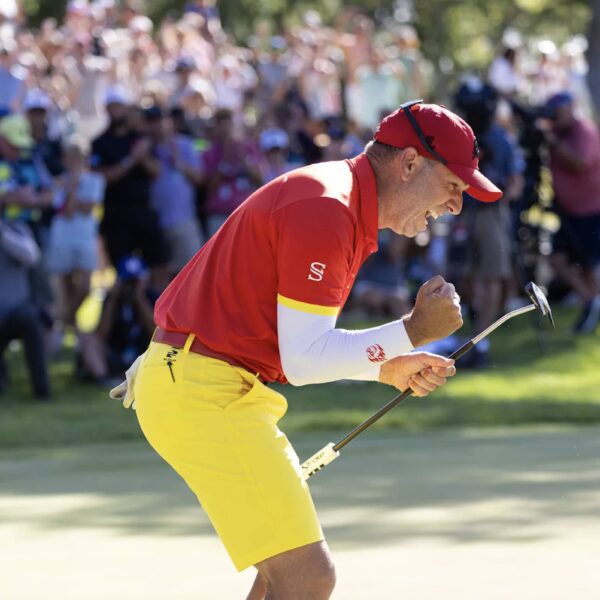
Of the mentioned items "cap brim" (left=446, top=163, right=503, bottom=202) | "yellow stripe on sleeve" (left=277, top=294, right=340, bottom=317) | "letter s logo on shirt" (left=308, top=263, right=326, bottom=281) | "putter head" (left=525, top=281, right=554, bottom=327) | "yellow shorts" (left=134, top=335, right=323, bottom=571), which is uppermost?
"cap brim" (left=446, top=163, right=503, bottom=202)

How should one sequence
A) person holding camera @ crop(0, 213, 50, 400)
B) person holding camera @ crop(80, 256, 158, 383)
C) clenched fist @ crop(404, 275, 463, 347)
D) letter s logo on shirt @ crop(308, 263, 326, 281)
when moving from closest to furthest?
1. letter s logo on shirt @ crop(308, 263, 326, 281)
2. clenched fist @ crop(404, 275, 463, 347)
3. person holding camera @ crop(0, 213, 50, 400)
4. person holding camera @ crop(80, 256, 158, 383)

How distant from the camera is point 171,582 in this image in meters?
5.80

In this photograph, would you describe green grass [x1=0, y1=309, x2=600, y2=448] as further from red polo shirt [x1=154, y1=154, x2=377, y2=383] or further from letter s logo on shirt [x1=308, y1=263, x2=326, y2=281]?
letter s logo on shirt [x1=308, y1=263, x2=326, y2=281]

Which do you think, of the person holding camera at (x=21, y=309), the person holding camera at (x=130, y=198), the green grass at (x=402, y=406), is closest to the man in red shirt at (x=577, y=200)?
the green grass at (x=402, y=406)

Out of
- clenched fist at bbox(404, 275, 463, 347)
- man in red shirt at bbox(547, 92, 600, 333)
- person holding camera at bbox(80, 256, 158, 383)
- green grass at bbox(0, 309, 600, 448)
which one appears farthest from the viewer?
man in red shirt at bbox(547, 92, 600, 333)

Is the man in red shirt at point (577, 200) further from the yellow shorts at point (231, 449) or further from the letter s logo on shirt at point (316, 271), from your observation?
the letter s logo on shirt at point (316, 271)

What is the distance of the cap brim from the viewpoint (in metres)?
4.11

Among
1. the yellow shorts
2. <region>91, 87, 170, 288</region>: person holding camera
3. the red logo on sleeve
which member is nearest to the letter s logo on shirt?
the red logo on sleeve

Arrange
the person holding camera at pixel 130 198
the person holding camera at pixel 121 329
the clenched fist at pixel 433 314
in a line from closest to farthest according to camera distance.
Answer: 1. the clenched fist at pixel 433 314
2. the person holding camera at pixel 121 329
3. the person holding camera at pixel 130 198

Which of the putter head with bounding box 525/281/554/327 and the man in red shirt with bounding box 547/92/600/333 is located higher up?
the putter head with bounding box 525/281/554/327

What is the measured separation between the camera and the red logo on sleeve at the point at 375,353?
3959 millimetres

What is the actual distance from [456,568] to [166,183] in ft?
23.0

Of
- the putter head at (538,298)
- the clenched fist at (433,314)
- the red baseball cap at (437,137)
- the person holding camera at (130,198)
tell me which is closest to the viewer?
the clenched fist at (433,314)

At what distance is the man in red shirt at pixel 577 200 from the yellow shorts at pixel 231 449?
9151 millimetres
